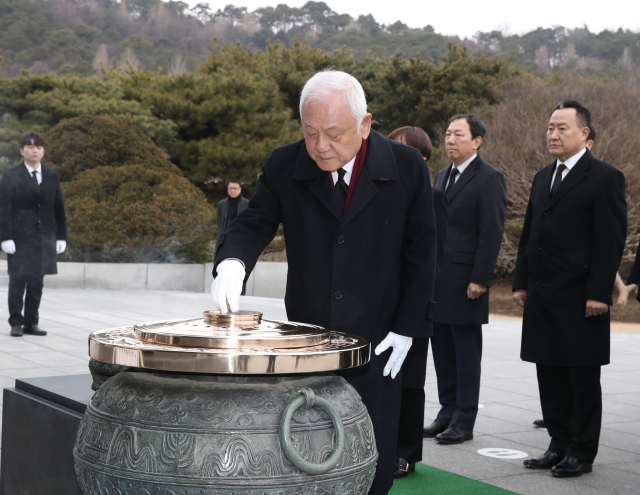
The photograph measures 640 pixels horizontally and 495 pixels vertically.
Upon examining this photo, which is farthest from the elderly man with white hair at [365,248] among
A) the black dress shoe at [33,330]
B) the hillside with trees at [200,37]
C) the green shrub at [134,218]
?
the hillside with trees at [200,37]

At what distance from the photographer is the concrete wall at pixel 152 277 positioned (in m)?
12.7

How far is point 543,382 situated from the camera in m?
4.00

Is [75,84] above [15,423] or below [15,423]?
above

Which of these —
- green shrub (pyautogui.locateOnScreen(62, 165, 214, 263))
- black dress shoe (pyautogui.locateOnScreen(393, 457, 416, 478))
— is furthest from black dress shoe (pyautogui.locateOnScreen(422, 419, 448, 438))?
green shrub (pyautogui.locateOnScreen(62, 165, 214, 263))

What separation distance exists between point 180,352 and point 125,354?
0.54 feet

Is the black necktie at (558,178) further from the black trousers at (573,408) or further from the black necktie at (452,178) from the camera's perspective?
the black trousers at (573,408)

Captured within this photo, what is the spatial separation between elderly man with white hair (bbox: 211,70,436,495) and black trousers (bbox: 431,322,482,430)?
1.94 metres

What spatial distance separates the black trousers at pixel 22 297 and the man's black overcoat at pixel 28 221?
9 centimetres

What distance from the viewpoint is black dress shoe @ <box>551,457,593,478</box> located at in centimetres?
378

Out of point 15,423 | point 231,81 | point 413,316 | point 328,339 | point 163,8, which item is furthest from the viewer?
point 163,8

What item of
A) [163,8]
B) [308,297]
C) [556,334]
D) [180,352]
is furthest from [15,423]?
[163,8]

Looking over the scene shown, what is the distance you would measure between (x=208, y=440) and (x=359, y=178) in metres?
1.05

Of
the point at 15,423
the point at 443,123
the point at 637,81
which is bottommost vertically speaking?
the point at 15,423

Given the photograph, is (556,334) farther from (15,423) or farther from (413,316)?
(15,423)
